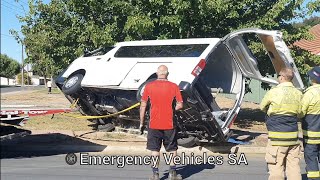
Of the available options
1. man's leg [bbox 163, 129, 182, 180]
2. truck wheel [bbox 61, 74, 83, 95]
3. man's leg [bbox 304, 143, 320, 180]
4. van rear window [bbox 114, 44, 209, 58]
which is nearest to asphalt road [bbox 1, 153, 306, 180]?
man's leg [bbox 163, 129, 182, 180]

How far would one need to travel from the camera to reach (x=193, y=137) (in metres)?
9.05

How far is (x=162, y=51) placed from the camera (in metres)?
8.83

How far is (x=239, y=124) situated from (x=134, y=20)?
495cm

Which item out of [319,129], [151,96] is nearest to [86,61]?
[151,96]

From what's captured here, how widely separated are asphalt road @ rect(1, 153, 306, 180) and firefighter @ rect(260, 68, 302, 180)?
4.64 ft

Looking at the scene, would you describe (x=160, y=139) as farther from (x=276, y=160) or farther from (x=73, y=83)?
(x=73, y=83)

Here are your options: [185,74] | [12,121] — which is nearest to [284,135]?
[185,74]

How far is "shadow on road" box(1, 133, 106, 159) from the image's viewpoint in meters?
8.65

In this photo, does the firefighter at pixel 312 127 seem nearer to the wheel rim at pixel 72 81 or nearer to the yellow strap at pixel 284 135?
the yellow strap at pixel 284 135

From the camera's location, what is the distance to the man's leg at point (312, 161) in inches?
228

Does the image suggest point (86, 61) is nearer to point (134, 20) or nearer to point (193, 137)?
point (134, 20)

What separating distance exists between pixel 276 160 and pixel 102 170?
3.03m

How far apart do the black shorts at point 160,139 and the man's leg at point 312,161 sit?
6.12 ft

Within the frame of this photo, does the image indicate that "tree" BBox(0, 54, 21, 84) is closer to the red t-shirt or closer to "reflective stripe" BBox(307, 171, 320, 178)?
the red t-shirt
